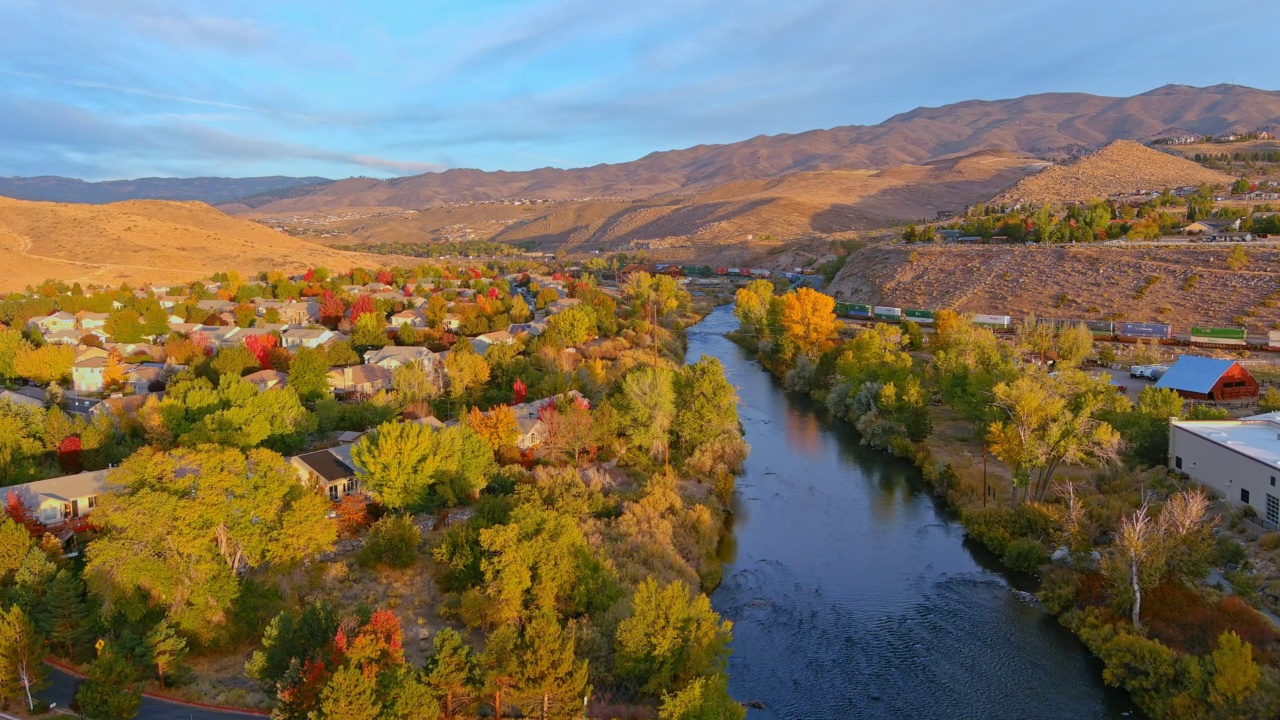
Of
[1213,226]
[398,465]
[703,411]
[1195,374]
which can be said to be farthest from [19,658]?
[1213,226]

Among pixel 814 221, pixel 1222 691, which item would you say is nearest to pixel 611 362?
pixel 1222 691

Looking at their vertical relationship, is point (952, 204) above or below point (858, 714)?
above

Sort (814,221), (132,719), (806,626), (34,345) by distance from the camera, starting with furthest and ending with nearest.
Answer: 1. (814,221)
2. (34,345)
3. (806,626)
4. (132,719)

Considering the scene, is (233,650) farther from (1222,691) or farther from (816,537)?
(1222,691)

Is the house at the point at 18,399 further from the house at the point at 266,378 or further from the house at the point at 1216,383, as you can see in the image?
the house at the point at 1216,383

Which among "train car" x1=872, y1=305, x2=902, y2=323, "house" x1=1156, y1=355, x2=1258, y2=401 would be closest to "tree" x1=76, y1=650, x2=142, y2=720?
"house" x1=1156, y1=355, x2=1258, y2=401

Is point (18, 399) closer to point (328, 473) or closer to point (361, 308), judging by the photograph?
point (328, 473)
